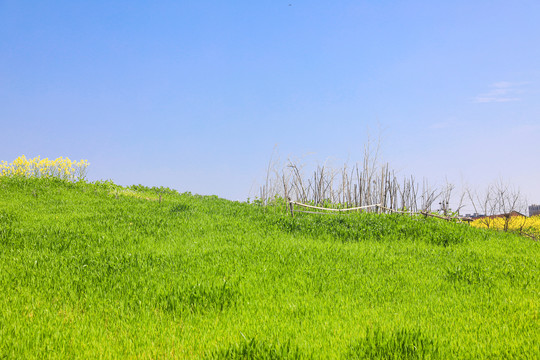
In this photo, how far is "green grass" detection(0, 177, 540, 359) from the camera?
3732mm

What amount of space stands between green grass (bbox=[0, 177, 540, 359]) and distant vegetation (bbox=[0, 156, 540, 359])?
0.02 meters

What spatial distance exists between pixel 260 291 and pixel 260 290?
0.05m

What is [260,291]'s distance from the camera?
522 cm

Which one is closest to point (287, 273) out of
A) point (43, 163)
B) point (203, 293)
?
point (203, 293)

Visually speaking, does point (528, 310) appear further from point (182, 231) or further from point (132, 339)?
point (182, 231)

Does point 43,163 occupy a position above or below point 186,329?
above

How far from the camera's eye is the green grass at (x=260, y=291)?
12.2 ft

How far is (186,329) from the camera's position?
418 centimetres

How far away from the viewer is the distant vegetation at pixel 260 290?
3.73 m

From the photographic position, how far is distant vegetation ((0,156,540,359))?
3734mm

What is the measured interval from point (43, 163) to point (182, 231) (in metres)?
14.3

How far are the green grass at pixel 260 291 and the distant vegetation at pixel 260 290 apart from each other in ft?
0.08

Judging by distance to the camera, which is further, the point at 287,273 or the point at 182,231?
the point at 182,231

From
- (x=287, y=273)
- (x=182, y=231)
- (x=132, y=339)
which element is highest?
(x=182, y=231)
